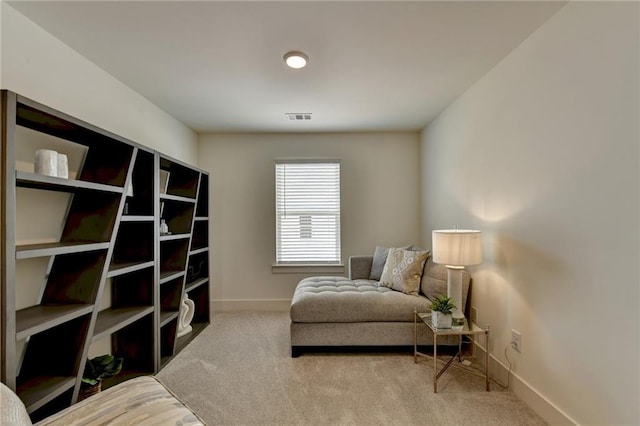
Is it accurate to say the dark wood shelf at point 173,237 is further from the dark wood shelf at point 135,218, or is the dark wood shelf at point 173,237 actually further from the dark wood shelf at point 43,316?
the dark wood shelf at point 43,316

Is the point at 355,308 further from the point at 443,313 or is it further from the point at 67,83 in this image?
the point at 67,83

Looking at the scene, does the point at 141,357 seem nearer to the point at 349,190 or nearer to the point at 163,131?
the point at 163,131

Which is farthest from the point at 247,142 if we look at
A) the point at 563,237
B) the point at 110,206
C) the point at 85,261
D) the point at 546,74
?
the point at 563,237

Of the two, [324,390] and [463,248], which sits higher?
[463,248]

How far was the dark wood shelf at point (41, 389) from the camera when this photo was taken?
1.53 meters

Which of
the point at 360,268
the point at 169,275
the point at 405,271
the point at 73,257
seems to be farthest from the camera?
the point at 360,268

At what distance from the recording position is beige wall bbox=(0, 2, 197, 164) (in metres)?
1.77

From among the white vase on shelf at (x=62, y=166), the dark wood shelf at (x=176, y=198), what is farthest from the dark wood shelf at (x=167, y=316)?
the white vase on shelf at (x=62, y=166)

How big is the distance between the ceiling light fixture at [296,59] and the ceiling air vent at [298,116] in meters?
1.09

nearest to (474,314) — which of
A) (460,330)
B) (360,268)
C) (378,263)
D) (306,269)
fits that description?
(460,330)

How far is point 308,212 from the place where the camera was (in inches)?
170

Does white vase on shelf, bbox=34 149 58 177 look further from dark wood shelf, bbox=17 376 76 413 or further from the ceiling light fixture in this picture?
the ceiling light fixture

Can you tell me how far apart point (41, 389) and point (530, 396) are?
281cm

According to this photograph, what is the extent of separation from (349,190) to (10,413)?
12.0 ft
